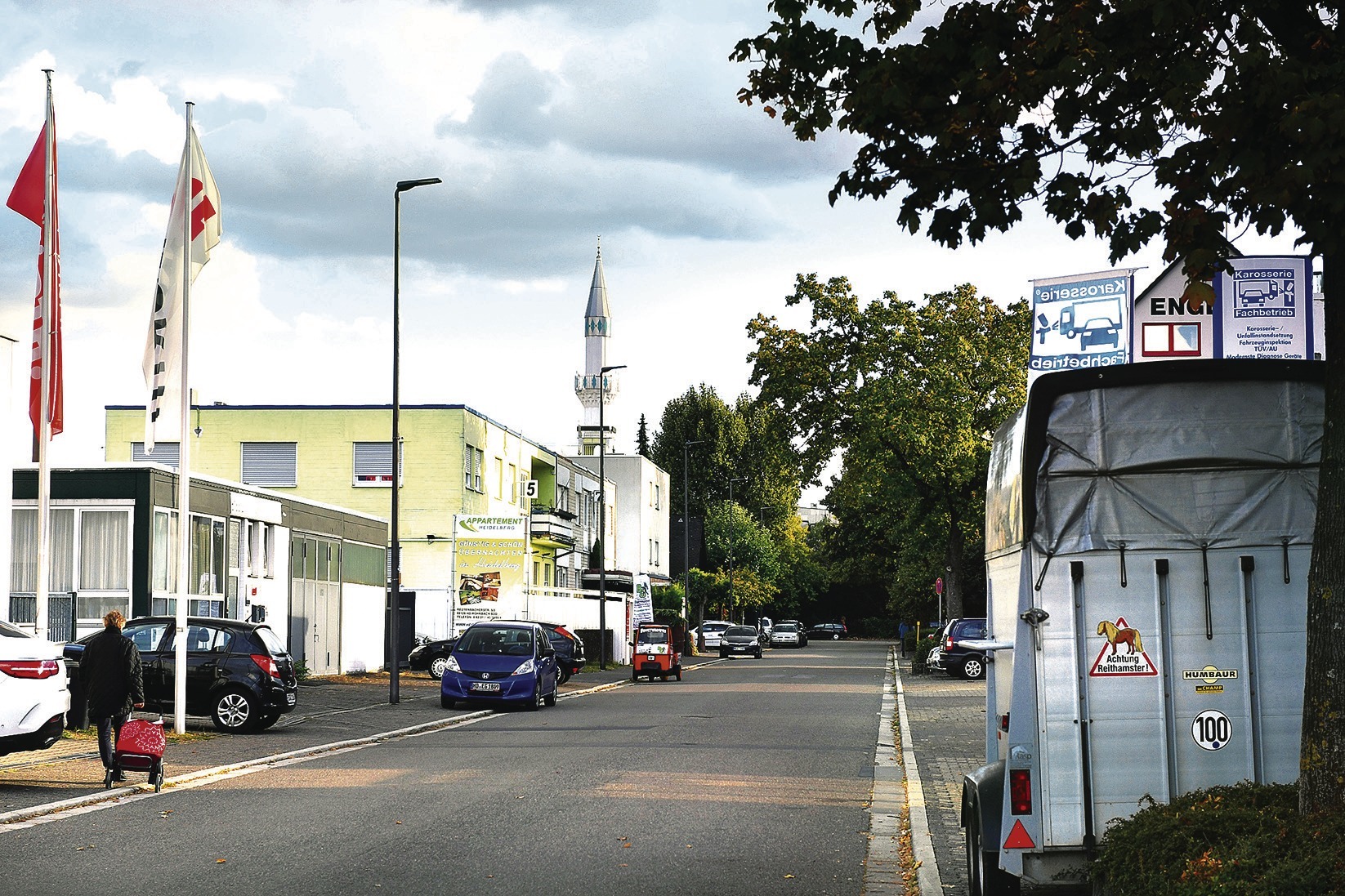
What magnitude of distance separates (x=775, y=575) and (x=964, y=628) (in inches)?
2416

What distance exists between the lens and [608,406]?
9881cm

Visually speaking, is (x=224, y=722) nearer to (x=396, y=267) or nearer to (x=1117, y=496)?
(x=396, y=267)

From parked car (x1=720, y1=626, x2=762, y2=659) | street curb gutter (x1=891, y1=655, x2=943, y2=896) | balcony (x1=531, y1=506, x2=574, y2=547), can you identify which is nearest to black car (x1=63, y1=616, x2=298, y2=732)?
street curb gutter (x1=891, y1=655, x2=943, y2=896)

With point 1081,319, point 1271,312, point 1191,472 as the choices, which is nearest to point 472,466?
point 1081,319

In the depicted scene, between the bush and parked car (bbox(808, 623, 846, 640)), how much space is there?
105 meters

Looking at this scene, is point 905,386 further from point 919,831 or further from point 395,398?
point 919,831

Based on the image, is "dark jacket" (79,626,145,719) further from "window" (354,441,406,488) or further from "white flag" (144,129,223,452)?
"window" (354,441,406,488)

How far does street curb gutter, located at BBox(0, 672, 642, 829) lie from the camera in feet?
41.2

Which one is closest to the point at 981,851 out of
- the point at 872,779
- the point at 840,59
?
the point at 840,59

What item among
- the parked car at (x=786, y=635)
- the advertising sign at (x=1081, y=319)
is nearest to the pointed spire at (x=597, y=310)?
the parked car at (x=786, y=635)

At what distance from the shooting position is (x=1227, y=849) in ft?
21.2

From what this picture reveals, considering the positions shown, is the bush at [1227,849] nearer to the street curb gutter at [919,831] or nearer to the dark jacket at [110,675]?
the street curb gutter at [919,831]

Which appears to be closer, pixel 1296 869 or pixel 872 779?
pixel 1296 869

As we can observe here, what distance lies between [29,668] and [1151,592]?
1041cm
